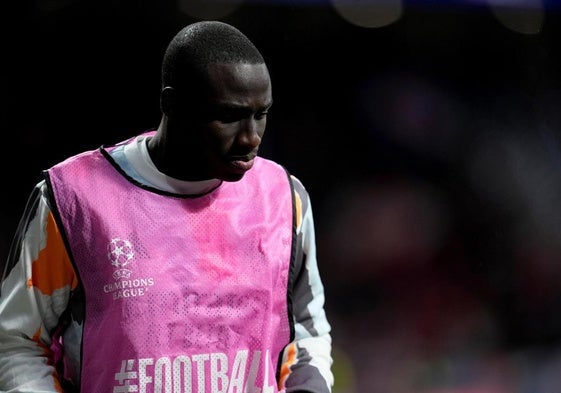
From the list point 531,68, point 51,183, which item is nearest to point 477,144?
point 531,68

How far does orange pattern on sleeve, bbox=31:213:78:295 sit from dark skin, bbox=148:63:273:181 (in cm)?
23

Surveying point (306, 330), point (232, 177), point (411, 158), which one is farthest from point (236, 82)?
point (411, 158)

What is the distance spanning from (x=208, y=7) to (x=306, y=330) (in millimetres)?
1541

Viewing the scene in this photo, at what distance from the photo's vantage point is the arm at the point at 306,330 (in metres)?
1.49

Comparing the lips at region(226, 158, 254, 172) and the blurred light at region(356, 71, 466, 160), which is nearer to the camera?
the lips at region(226, 158, 254, 172)

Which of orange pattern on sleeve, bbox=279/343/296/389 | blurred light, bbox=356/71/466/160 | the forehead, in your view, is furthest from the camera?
blurred light, bbox=356/71/466/160

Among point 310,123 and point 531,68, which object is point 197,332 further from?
point 531,68

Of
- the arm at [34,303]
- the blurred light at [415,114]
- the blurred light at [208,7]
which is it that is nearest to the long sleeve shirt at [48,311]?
the arm at [34,303]

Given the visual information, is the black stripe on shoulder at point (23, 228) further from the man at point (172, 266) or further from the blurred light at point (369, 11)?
the blurred light at point (369, 11)

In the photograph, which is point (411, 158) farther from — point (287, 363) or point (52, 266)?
point (52, 266)

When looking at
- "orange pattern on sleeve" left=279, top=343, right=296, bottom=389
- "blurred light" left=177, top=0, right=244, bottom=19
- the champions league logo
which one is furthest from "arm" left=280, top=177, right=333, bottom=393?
"blurred light" left=177, top=0, right=244, bottom=19

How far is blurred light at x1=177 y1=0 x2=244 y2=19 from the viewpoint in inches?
111

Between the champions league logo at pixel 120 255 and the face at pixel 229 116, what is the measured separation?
167mm

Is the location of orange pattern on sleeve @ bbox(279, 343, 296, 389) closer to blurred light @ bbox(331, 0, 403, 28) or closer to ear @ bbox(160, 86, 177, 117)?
ear @ bbox(160, 86, 177, 117)
